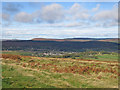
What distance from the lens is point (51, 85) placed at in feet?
47.9

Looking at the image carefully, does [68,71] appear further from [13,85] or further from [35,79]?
[13,85]

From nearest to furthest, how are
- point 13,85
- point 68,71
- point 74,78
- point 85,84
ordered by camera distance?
point 13,85 < point 85,84 < point 74,78 < point 68,71

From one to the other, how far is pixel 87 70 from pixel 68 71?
315 cm

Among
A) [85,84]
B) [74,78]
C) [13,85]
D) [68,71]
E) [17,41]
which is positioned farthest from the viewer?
[17,41]

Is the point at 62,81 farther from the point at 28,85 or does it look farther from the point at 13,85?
the point at 13,85

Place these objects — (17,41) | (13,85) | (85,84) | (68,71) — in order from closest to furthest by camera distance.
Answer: (13,85) → (85,84) → (68,71) → (17,41)

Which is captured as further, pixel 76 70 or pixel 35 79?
pixel 76 70

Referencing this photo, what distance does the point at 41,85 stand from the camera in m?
14.4

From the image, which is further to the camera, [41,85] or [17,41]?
[17,41]

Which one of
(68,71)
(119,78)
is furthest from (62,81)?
(119,78)

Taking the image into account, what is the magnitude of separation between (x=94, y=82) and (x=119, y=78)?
4206 millimetres

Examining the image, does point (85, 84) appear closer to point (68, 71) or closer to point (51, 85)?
point (51, 85)

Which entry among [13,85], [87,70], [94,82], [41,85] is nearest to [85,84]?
[94,82]

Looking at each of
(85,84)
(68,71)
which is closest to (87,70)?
(68,71)
